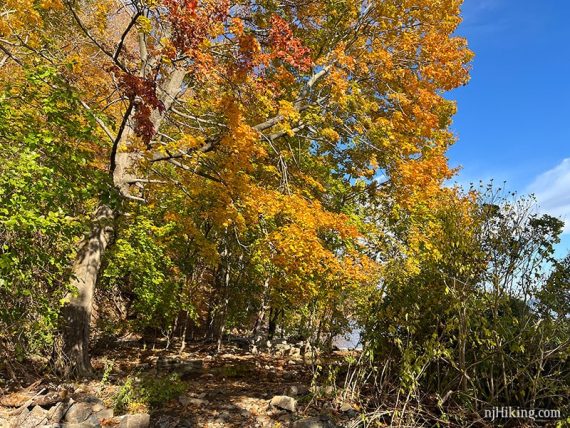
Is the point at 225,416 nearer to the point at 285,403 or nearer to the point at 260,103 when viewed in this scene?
the point at 285,403

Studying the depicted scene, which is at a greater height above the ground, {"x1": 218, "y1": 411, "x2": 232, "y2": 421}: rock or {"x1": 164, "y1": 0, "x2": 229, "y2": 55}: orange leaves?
{"x1": 164, "y1": 0, "x2": 229, "y2": 55}: orange leaves

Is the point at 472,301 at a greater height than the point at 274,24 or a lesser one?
lesser

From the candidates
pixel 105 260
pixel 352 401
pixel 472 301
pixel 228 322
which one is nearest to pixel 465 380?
pixel 472 301

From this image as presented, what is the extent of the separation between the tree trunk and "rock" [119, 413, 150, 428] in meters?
2.57

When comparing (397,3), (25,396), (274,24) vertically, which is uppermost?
(397,3)

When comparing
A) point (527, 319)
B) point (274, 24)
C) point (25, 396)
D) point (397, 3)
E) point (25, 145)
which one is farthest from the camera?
point (397, 3)

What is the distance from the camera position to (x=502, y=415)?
6.11 metres

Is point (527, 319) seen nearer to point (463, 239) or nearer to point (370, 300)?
point (463, 239)

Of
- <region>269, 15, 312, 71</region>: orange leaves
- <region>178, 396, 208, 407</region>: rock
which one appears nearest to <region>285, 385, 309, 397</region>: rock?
<region>178, 396, 208, 407</region>: rock

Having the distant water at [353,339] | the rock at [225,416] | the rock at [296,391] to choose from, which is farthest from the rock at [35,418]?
the distant water at [353,339]

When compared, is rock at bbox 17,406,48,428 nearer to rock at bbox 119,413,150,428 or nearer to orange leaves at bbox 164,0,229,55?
rock at bbox 119,413,150,428

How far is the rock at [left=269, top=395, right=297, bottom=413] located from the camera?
6.90m

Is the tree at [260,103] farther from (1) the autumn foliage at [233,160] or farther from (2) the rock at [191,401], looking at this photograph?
(2) the rock at [191,401]

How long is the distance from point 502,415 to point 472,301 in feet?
5.70
